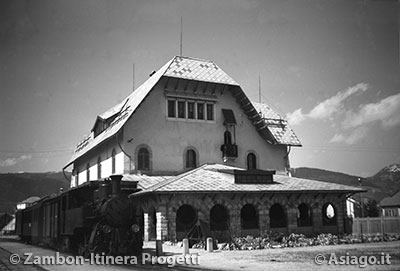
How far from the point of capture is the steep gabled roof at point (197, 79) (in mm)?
32219

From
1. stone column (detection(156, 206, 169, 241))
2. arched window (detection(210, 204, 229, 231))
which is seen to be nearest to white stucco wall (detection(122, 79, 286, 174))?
arched window (detection(210, 204, 229, 231))

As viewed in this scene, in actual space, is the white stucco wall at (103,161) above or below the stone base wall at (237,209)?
above

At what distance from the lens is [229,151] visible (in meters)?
34.5

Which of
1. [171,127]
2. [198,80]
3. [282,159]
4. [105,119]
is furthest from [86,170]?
[282,159]

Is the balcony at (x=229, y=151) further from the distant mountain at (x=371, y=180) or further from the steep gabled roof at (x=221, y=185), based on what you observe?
the distant mountain at (x=371, y=180)

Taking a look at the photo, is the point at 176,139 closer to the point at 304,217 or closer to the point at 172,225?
the point at 172,225

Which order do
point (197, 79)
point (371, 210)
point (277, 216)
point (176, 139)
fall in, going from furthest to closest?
point (371, 210) < point (197, 79) < point (176, 139) < point (277, 216)

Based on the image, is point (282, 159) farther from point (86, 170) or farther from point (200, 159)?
point (86, 170)

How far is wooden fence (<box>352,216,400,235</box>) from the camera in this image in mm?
30433

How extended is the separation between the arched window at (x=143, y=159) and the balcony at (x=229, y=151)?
20.4 ft

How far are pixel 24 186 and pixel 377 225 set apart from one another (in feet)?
362

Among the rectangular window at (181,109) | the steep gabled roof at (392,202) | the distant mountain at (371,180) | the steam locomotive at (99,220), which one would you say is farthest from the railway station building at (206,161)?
the distant mountain at (371,180)

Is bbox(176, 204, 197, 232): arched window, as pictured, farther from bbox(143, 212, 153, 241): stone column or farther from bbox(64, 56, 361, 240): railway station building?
bbox(143, 212, 153, 241): stone column

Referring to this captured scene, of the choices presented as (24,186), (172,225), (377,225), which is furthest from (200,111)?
(24,186)
